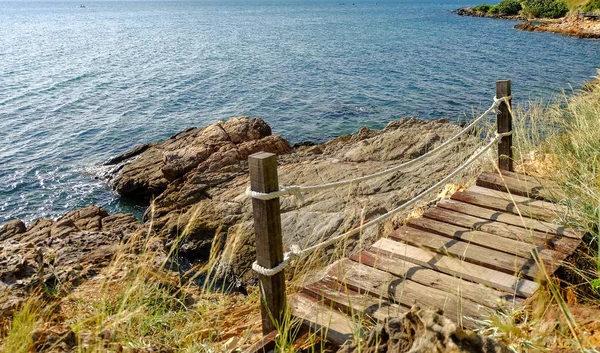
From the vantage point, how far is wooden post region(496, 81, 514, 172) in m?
6.16

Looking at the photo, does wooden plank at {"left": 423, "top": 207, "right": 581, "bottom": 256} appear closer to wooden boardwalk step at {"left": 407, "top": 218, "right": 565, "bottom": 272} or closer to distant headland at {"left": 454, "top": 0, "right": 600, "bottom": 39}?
wooden boardwalk step at {"left": 407, "top": 218, "right": 565, "bottom": 272}

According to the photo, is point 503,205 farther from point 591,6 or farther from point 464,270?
point 591,6

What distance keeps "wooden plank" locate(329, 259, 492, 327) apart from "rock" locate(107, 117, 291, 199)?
8868 mm

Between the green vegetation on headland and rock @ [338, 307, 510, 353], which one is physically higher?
rock @ [338, 307, 510, 353]

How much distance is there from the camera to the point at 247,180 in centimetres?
1217

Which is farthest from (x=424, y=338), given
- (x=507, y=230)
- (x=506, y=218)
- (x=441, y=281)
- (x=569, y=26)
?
(x=569, y=26)

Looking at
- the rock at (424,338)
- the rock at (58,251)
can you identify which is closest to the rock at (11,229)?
the rock at (58,251)

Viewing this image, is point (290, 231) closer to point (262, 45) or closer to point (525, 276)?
point (525, 276)

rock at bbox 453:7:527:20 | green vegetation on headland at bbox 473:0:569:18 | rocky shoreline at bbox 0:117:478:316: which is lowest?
rocky shoreline at bbox 0:117:478:316

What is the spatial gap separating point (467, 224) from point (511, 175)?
1.51 meters

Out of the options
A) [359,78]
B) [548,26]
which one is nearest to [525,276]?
[359,78]

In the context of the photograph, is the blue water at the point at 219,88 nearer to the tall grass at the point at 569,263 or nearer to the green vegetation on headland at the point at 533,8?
the tall grass at the point at 569,263

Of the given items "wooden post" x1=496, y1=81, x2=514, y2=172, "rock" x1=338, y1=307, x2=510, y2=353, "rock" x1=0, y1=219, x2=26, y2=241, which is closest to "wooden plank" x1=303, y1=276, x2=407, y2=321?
"rock" x1=338, y1=307, x2=510, y2=353

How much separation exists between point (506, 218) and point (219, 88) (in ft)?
76.1
